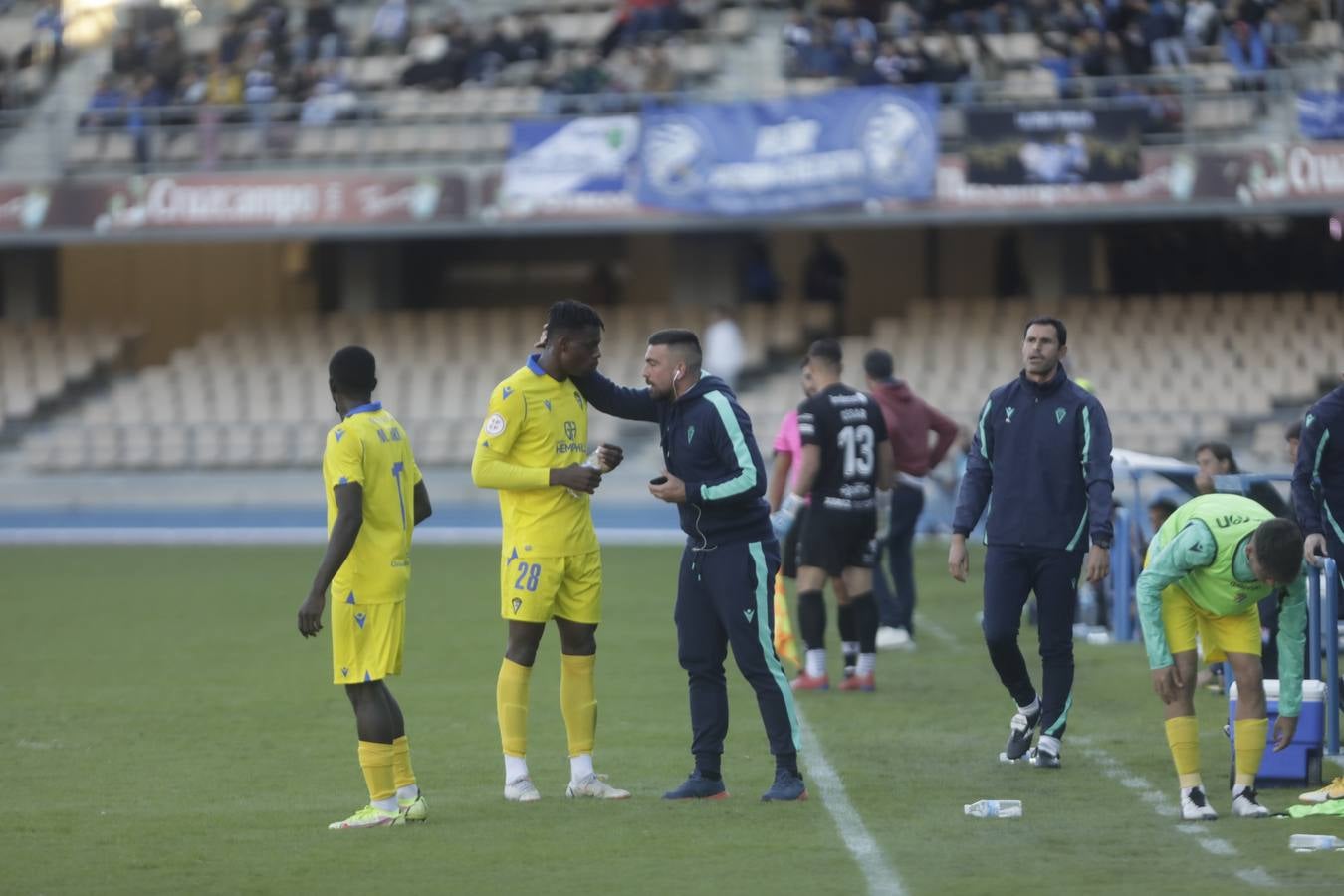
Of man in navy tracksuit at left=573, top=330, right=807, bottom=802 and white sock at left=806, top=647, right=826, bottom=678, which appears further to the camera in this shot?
white sock at left=806, top=647, right=826, bottom=678

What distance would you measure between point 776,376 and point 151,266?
12731 mm

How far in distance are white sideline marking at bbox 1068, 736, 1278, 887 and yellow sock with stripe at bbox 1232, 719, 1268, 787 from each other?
30cm

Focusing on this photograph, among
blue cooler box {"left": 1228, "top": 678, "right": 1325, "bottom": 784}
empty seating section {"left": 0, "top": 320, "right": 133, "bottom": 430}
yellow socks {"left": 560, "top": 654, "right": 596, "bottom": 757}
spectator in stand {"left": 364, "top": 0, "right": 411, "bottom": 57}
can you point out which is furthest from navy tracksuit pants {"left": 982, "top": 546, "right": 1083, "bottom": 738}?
spectator in stand {"left": 364, "top": 0, "right": 411, "bottom": 57}

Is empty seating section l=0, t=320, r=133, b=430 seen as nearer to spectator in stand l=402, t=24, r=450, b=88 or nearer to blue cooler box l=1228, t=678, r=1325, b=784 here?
spectator in stand l=402, t=24, r=450, b=88

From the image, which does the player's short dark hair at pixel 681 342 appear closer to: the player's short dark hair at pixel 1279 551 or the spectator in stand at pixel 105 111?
the player's short dark hair at pixel 1279 551

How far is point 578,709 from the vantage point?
28.0ft

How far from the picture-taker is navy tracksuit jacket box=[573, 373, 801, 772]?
27.6ft

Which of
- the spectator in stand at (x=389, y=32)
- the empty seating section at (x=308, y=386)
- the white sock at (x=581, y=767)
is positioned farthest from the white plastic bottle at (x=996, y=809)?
the spectator in stand at (x=389, y=32)

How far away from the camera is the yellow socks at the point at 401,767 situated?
802 cm

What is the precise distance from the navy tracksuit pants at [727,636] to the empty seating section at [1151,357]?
17803 mm

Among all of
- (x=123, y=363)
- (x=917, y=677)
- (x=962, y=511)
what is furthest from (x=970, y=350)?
(x=962, y=511)

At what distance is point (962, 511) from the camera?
934 centimetres

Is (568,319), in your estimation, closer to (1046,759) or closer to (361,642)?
(361,642)

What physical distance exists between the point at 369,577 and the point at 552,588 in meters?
0.87
